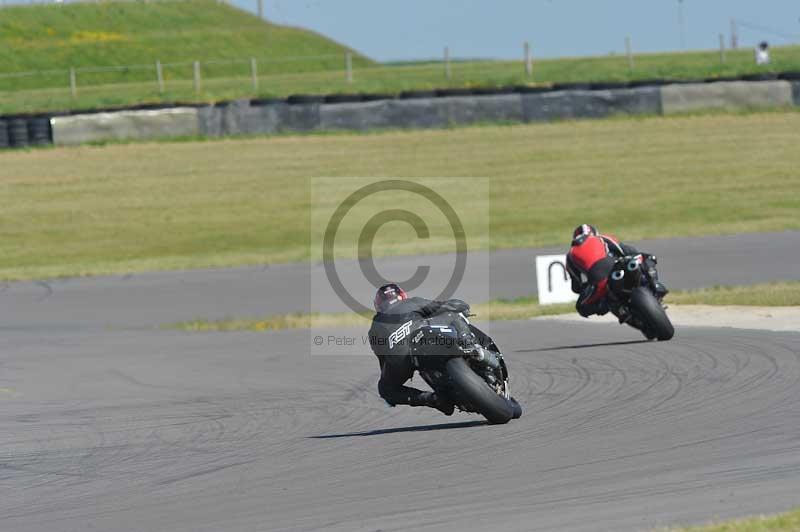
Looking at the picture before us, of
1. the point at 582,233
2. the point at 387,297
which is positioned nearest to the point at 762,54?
the point at 582,233

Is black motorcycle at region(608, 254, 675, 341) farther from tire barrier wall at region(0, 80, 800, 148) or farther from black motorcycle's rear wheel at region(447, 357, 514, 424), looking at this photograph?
tire barrier wall at region(0, 80, 800, 148)

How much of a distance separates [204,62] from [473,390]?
42723mm

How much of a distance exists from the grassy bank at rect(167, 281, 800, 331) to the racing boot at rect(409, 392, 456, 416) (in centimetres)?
838

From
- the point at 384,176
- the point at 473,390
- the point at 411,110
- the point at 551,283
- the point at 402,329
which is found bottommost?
the point at 551,283

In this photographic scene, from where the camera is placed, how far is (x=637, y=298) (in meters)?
13.2

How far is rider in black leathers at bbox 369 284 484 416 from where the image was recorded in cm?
891

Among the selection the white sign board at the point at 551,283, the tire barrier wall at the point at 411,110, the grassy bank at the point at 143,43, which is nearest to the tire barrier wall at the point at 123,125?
the tire barrier wall at the point at 411,110

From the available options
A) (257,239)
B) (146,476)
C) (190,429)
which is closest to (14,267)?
(257,239)

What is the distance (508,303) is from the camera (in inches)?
787

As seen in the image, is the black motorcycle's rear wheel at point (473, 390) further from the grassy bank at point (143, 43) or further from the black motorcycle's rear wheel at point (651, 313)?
the grassy bank at point (143, 43)

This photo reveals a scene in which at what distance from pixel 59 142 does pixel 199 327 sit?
17.1 m

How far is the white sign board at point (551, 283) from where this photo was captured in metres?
18.8

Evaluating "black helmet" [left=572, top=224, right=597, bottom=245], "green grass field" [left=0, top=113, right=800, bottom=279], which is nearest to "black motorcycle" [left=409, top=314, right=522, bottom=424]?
"black helmet" [left=572, top=224, right=597, bottom=245]

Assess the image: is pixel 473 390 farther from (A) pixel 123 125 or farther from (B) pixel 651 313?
(A) pixel 123 125
